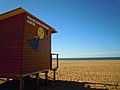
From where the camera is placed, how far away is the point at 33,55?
401 inches

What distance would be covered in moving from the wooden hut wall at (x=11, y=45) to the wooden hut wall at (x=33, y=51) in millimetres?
312

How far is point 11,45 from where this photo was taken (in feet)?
30.4

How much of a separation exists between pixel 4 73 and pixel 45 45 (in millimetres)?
4060

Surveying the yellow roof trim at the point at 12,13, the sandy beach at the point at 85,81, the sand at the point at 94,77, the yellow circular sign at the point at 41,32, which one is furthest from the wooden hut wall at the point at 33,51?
the sand at the point at 94,77

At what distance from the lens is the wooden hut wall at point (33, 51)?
923 cm

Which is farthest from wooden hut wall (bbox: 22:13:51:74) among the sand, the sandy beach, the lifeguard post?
the sand

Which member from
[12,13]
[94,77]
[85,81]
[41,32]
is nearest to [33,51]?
[41,32]

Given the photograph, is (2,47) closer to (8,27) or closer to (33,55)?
(8,27)

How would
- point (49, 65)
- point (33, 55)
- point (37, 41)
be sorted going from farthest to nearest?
1. point (49, 65)
2. point (37, 41)
3. point (33, 55)

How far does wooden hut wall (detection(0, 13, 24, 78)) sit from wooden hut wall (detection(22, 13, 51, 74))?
312 millimetres

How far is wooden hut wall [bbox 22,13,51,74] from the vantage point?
9.23 metres

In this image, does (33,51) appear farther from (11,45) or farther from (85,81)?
(85,81)

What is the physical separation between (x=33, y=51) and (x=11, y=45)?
58.4 inches

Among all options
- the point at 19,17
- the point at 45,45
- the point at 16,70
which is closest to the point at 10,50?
the point at 16,70
